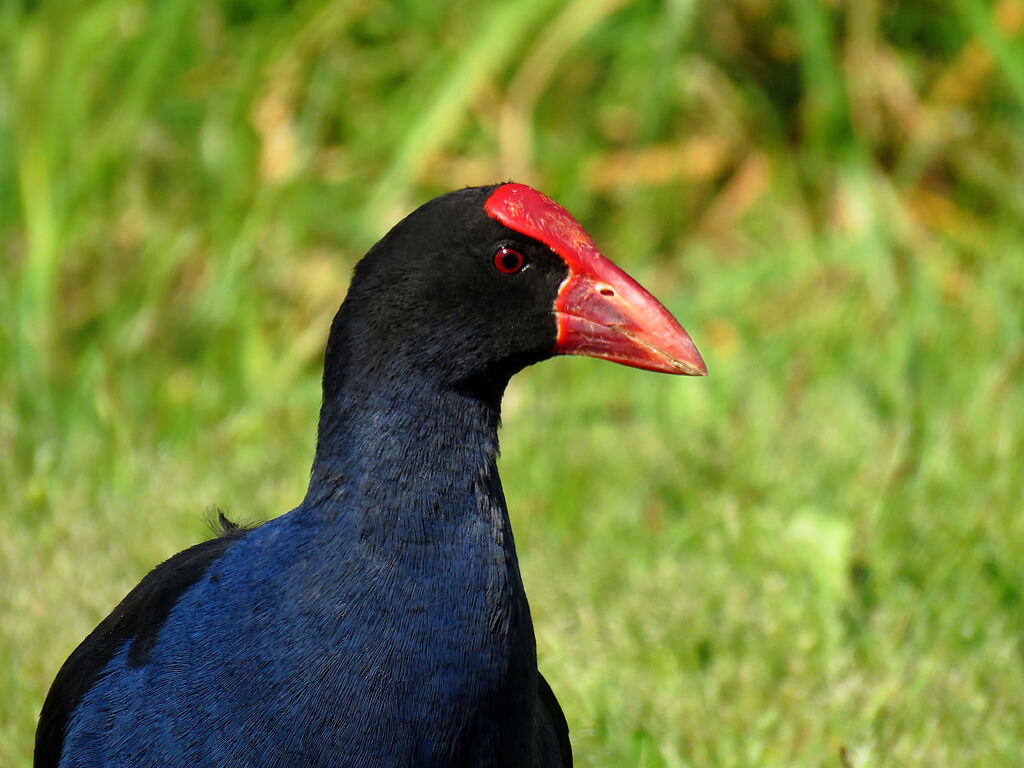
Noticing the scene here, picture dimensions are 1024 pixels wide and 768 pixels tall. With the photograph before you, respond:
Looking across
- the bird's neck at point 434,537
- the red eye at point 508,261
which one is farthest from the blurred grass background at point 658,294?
the red eye at point 508,261

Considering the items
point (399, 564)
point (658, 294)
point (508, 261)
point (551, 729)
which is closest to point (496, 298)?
point (508, 261)

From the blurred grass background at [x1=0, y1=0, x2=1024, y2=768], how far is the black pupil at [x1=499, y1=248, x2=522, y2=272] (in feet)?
2.87

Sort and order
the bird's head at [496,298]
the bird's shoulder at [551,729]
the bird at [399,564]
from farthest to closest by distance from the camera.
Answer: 1. the bird's shoulder at [551,729]
2. the bird's head at [496,298]
3. the bird at [399,564]

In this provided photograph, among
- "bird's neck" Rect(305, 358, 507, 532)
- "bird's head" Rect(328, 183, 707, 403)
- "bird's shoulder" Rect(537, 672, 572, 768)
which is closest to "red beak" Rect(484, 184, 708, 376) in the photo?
"bird's head" Rect(328, 183, 707, 403)

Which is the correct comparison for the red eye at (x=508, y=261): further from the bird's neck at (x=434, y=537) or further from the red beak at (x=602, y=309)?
the bird's neck at (x=434, y=537)

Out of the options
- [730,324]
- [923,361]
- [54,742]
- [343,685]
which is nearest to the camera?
[343,685]

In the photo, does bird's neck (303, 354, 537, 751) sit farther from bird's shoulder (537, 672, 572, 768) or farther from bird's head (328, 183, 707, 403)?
bird's shoulder (537, 672, 572, 768)

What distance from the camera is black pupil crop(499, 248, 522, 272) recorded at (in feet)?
5.41

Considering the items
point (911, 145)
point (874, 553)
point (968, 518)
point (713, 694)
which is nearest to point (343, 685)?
point (713, 694)

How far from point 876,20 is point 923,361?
4.62 feet

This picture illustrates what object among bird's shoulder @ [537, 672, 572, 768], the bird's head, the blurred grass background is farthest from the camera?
the blurred grass background

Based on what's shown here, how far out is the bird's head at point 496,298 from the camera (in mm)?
1603

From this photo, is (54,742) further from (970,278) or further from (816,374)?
(970,278)

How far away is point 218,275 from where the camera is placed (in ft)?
12.3
